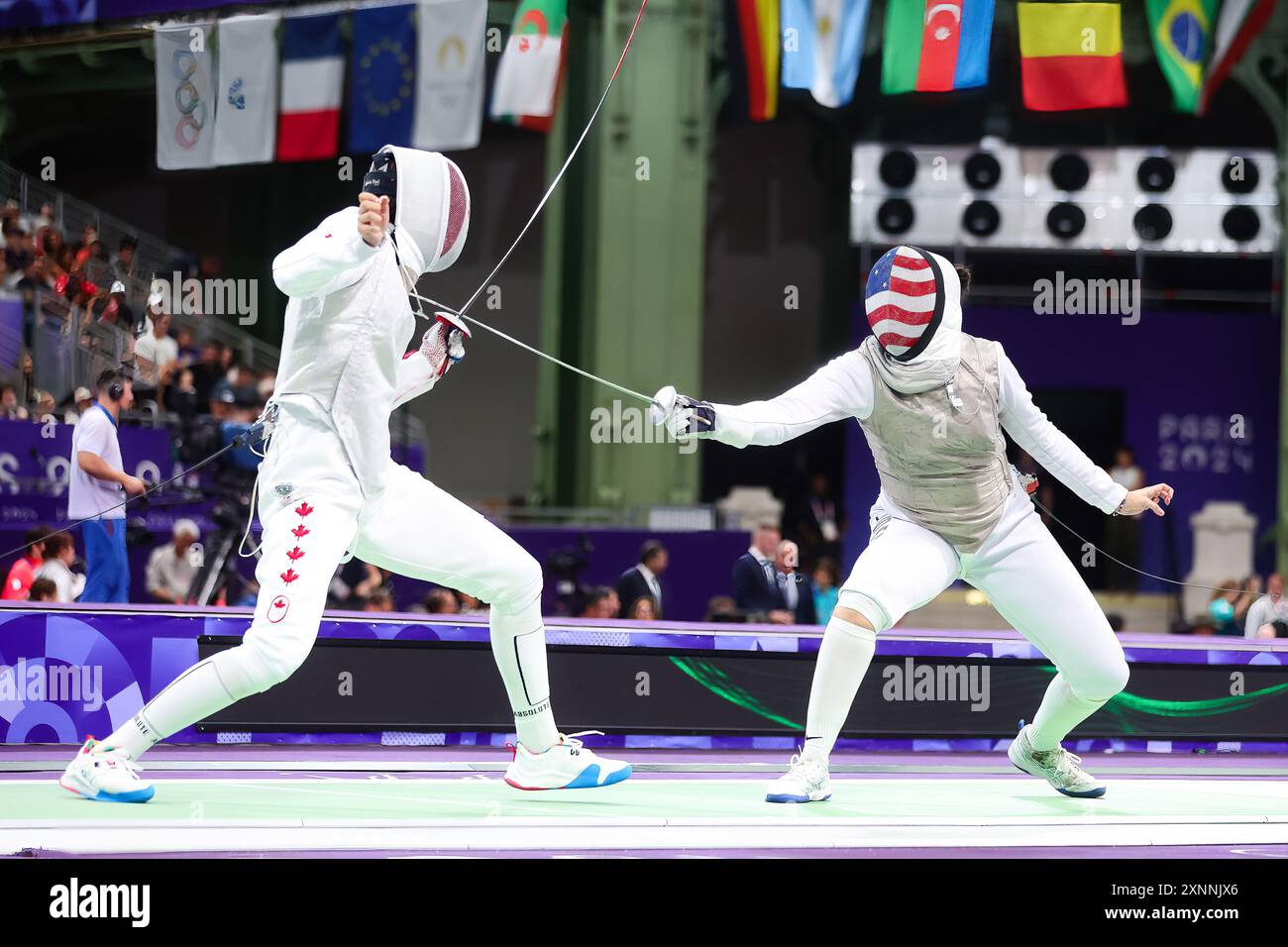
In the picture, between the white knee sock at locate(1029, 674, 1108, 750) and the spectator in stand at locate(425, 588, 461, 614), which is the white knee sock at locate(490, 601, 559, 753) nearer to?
the white knee sock at locate(1029, 674, 1108, 750)

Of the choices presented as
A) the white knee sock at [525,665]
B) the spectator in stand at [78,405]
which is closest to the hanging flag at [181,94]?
the spectator in stand at [78,405]

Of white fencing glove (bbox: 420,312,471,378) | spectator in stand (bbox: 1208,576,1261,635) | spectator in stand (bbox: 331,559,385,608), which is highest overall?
white fencing glove (bbox: 420,312,471,378)

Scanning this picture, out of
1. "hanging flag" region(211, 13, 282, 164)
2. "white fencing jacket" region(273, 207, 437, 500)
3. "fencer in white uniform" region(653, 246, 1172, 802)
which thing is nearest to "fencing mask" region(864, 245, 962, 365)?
"fencer in white uniform" region(653, 246, 1172, 802)

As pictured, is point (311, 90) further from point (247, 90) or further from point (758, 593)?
point (758, 593)

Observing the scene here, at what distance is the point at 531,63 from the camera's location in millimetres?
9648

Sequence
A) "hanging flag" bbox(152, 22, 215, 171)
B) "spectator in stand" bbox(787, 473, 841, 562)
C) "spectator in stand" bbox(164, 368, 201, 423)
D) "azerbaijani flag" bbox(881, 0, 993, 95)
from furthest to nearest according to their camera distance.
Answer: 1. "spectator in stand" bbox(787, 473, 841, 562)
2. "azerbaijani flag" bbox(881, 0, 993, 95)
3. "hanging flag" bbox(152, 22, 215, 171)
4. "spectator in stand" bbox(164, 368, 201, 423)

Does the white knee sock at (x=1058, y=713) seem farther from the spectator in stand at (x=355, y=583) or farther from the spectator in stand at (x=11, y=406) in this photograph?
the spectator in stand at (x=11, y=406)

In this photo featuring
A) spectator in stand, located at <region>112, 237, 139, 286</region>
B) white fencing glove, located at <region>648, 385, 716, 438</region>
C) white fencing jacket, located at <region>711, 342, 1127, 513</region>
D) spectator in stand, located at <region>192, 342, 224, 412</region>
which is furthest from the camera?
spectator in stand, located at <region>192, 342, 224, 412</region>

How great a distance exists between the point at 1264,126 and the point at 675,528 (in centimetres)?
821

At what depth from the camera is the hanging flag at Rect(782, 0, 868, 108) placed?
9.80 meters

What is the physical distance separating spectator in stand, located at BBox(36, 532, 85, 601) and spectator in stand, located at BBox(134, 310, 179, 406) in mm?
905

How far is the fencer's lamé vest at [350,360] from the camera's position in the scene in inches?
136

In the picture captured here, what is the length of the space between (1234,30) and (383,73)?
5.97 metres

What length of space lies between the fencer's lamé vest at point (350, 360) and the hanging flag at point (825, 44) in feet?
22.6
